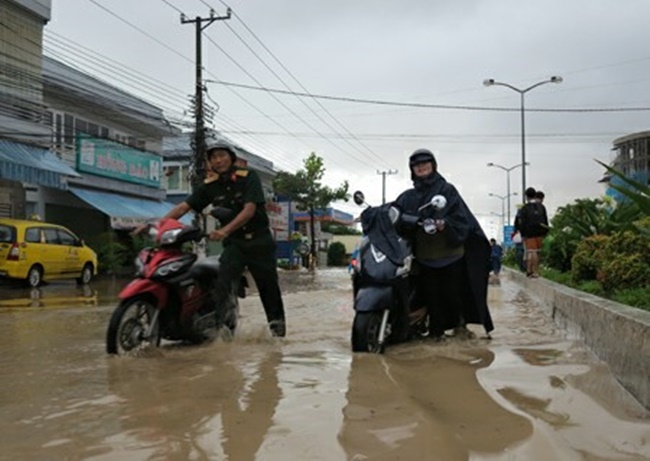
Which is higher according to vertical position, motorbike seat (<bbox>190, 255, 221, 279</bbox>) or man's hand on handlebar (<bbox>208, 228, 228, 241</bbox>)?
man's hand on handlebar (<bbox>208, 228, 228, 241</bbox>)

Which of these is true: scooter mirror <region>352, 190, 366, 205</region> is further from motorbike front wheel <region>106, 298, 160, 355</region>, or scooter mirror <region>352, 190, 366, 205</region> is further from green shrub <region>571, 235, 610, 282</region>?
green shrub <region>571, 235, 610, 282</region>

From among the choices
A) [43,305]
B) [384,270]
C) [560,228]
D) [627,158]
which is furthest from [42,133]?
[627,158]

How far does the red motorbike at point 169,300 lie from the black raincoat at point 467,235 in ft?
5.07

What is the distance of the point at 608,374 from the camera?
13.1ft

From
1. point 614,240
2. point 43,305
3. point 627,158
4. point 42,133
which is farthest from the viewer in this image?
point 627,158

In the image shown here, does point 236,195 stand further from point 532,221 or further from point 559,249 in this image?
point 559,249

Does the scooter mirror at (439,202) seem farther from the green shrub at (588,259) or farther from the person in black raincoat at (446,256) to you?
the green shrub at (588,259)

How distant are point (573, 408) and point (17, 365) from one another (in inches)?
Answer: 134

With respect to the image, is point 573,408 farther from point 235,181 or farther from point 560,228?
point 560,228

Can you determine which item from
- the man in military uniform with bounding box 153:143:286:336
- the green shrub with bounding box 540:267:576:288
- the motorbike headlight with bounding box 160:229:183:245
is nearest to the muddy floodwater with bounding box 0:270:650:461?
the man in military uniform with bounding box 153:143:286:336

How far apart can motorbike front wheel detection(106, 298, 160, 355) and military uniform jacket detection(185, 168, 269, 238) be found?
2.86 ft

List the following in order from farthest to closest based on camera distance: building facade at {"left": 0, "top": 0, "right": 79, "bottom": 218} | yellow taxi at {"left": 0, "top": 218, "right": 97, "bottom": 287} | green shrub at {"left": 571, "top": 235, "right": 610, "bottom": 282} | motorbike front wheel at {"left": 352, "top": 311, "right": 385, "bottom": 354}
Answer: building facade at {"left": 0, "top": 0, "right": 79, "bottom": 218}, yellow taxi at {"left": 0, "top": 218, "right": 97, "bottom": 287}, green shrub at {"left": 571, "top": 235, "right": 610, "bottom": 282}, motorbike front wheel at {"left": 352, "top": 311, "right": 385, "bottom": 354}

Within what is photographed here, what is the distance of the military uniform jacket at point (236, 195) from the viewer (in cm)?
520

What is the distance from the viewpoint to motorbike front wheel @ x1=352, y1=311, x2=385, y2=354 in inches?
178
